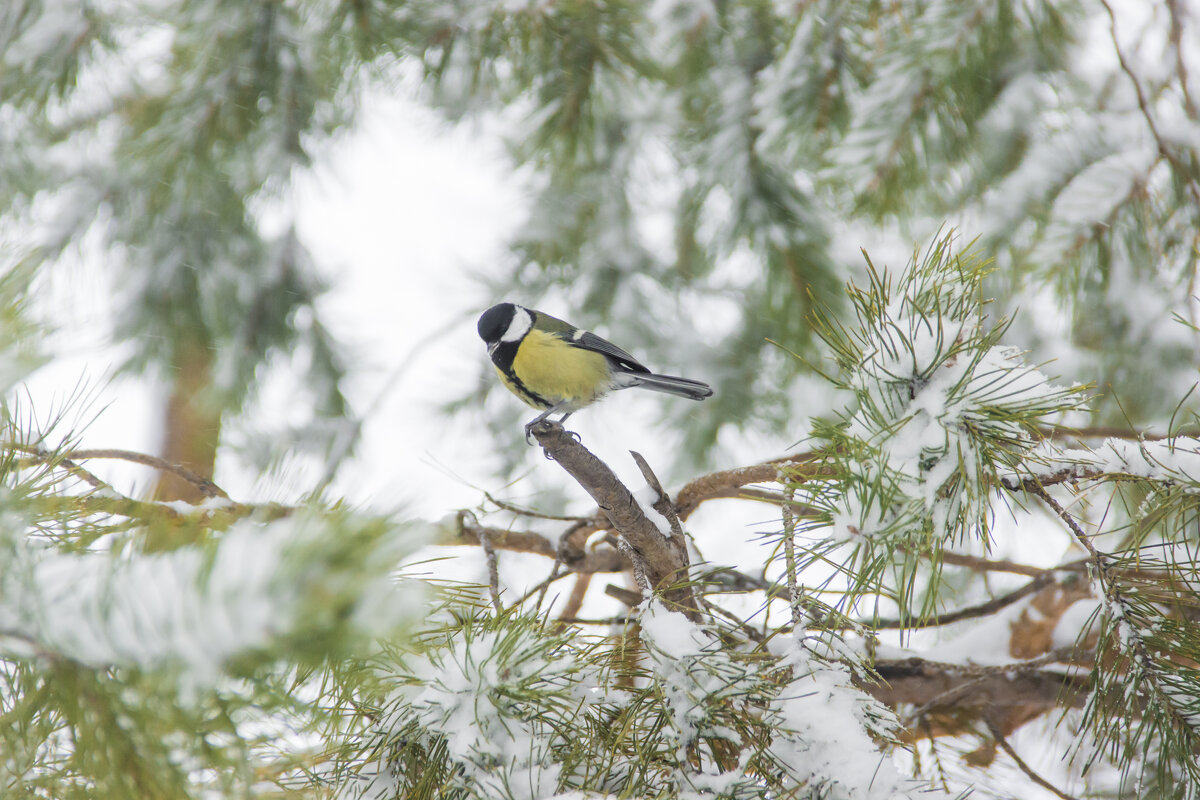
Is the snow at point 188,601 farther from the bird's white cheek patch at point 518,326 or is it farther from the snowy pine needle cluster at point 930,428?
the bird's white cheek patch at point 518,326

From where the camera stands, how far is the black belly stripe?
1.95 meters

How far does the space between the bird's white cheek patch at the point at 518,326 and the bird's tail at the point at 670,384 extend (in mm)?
312

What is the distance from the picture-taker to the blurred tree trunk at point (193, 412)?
2439 mm

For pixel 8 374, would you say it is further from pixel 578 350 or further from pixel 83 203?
pixel 83 203

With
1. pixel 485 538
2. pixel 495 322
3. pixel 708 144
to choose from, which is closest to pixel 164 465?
pixel 485 538

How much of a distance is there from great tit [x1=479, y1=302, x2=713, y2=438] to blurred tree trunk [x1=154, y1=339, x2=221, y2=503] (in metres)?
1.02

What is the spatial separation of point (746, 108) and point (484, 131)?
42.9 inches

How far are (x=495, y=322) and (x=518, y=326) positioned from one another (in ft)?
0.31

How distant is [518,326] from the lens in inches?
80.4

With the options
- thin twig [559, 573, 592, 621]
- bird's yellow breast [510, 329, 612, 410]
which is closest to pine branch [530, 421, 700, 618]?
thin twig [559, 573, 592, 621]

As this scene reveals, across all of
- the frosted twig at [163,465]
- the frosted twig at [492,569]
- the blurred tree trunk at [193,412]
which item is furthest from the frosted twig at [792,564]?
the blurred tree trunk at [193,412]

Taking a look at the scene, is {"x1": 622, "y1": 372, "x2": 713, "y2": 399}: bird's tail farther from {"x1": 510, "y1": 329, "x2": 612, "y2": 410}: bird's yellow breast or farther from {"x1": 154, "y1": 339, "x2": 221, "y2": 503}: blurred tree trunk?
{"x1": 154, "y1": 339, "x2": 221, "y2": 503}: blurred tree trunk

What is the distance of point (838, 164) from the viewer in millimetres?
1646

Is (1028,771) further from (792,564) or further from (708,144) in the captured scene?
(708,144)
